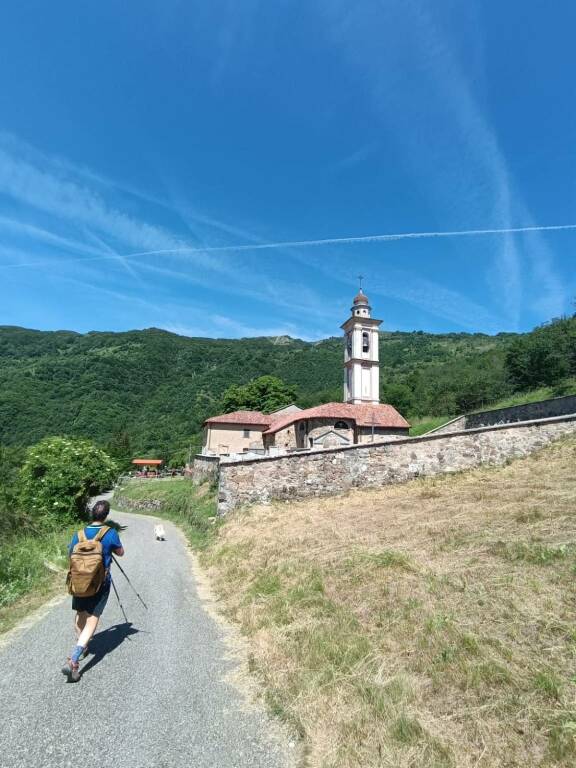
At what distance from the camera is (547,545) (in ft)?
20.2

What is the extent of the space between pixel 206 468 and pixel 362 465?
54.1 ft

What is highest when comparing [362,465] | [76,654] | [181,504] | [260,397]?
[260,397]

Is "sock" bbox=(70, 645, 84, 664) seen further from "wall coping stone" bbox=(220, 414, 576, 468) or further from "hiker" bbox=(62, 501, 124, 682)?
"wall coping stone" bbox=(220, 414, 576, 468)

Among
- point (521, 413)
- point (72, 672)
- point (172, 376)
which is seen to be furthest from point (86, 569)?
point (172, 376)

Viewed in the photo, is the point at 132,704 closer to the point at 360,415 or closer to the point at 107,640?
the point at 107,640

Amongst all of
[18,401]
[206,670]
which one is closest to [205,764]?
[206,670]

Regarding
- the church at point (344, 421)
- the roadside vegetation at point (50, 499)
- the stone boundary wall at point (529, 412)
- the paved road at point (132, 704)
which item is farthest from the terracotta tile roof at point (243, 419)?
the paved road at point (132, 704)

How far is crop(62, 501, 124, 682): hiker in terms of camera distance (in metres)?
5.20

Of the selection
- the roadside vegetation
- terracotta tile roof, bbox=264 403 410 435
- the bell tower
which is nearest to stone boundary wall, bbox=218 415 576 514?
the roadside vegetation

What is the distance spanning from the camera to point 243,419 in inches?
1789

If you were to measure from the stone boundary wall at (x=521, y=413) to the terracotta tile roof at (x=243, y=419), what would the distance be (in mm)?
22096

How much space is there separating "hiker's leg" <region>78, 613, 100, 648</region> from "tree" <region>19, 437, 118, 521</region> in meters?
16.1

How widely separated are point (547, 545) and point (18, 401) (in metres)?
91.1

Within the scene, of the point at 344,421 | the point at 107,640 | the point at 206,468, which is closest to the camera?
the point at 107,640
